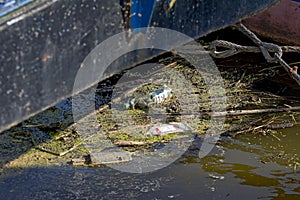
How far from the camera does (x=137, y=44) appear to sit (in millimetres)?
2160

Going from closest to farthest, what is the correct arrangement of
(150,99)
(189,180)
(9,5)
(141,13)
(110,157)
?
(9,5) < (141,13) < (189,180) < (110,157) < (150,99)

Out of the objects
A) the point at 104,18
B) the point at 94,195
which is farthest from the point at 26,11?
the point at 94,195

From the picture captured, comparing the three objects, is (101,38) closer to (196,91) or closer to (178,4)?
(178,4)

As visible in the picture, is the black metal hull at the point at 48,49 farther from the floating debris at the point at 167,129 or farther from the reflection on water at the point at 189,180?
the floating debris at the point at 167,129

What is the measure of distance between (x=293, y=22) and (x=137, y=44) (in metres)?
6.30

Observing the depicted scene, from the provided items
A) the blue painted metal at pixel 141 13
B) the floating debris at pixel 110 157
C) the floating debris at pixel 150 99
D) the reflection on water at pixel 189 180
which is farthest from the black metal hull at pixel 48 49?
the floating debris at pixel 150 99

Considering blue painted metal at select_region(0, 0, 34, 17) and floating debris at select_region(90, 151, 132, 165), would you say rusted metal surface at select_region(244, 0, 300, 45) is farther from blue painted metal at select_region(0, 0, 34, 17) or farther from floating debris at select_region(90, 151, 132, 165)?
blue painted metal at select_region(0, 0, 34, 17)

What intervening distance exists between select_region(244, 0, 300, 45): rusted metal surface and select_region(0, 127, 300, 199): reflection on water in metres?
2.40

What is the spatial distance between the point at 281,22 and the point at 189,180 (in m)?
3.51

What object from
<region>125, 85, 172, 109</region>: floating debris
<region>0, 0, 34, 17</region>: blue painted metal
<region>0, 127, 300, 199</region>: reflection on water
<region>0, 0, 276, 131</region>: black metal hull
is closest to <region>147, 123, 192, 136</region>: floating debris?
<region>0, 127, 300, 199</region>: reflection on water

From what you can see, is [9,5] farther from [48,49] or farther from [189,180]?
[189,180]

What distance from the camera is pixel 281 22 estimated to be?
27.0ft

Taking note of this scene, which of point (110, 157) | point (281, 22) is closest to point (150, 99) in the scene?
point (110, 157)

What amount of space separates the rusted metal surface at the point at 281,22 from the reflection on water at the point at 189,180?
240cm
